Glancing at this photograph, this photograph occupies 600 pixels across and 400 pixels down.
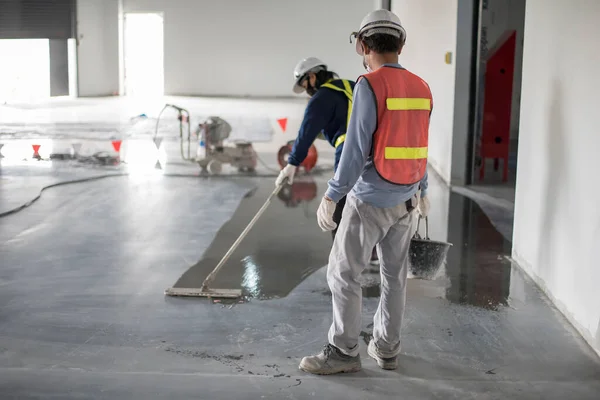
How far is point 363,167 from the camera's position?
3.21 meters

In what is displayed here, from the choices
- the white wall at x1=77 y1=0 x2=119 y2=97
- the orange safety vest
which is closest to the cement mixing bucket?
the orange safety vest

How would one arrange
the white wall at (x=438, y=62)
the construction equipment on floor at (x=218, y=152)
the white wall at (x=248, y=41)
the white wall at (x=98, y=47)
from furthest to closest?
Answer: the white wall at (x=248, y=41) < the white wall at (x=98, y=47) < the construction equipment on floor at (x=218, y=152) < the white wall at (x=438, y=62)

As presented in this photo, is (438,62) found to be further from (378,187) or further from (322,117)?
(378,187)

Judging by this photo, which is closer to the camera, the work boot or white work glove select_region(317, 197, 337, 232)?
white work glove select_region(317, 197, 337, 232)

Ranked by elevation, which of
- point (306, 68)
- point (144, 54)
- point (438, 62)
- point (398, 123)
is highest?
point (144, 54)

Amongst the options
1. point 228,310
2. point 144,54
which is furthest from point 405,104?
point 144,54

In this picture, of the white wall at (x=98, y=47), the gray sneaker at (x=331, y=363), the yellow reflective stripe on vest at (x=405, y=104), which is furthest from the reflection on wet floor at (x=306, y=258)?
the white wall at (x=98, y=47)

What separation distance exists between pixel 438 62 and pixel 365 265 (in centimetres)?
685

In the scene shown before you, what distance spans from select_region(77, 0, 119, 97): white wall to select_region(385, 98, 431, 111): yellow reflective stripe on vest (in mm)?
17939

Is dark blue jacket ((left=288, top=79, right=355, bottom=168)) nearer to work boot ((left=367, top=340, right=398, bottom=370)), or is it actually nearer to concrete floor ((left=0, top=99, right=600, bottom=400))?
concrete floor ((left=0, top=99, right=600, bottom=400))

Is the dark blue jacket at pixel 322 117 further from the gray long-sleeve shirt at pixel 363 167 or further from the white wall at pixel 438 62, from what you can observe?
the white wall at pixel 438 62

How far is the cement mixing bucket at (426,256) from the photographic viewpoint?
3830mm

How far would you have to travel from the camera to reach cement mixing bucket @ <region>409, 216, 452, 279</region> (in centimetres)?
383

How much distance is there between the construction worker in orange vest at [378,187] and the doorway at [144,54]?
19577mm
